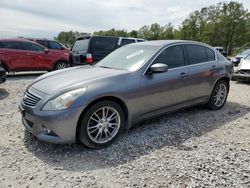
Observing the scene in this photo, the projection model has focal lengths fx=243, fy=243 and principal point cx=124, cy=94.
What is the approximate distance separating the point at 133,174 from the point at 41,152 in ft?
4.56

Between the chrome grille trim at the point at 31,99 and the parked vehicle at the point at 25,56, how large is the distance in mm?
6992

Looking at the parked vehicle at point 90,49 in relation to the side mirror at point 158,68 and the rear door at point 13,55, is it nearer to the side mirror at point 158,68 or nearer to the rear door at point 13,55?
the rear door at point 13,55

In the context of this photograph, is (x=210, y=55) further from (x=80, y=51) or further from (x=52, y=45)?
(x=52, y=45)

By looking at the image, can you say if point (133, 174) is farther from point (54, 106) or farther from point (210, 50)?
point (210, 50)

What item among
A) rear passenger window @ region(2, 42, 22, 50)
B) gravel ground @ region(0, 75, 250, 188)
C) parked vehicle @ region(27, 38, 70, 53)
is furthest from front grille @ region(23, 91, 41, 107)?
parked vehicle @ region(27, 38, 70, 53)

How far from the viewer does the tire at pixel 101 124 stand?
11.2 ft

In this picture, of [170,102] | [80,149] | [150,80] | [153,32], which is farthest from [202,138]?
[153,32]

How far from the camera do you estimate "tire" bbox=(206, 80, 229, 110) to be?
18.0ft

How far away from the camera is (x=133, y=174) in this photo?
2971mm

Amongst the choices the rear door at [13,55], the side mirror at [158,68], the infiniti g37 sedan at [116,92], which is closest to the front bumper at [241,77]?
the infiniti g37 sedan at [116,92]

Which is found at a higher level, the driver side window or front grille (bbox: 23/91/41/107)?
the driver side window

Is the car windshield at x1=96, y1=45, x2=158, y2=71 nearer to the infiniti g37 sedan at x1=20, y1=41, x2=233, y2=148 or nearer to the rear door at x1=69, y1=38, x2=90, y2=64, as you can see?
the infiniti g37 sedan at x1=20, y1=41, x2=233, y2=148

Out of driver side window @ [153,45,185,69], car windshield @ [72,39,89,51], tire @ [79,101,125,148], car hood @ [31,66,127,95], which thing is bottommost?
tire @ [79,101,125,148]

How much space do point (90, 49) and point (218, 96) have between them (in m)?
5.07
